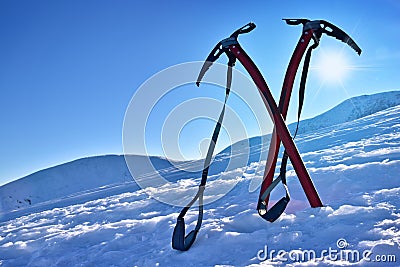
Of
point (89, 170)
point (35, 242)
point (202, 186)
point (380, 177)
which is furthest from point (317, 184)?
point (89, 170)

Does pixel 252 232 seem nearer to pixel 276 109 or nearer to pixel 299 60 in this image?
pixel 276 109

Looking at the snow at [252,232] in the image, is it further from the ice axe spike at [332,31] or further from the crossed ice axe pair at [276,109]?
the ice axe spike at [332,31]

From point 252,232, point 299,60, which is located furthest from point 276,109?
point 252,232

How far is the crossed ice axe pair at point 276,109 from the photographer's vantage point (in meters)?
2.31

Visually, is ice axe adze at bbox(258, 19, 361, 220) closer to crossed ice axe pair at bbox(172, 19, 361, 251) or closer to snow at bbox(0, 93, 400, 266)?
crossed ice axe pair at bbox(172, 19, 361, 251)

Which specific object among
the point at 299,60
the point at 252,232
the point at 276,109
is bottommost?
the point at 252,232

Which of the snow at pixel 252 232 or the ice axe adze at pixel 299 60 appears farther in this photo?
the ice axe adze at pixel 299 60

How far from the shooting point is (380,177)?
3.10 m

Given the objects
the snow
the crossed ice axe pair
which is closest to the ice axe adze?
the crossed ice axe pair

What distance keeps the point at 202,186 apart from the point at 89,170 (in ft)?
115

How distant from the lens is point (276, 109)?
2.36 meters

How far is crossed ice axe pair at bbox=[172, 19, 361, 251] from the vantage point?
7.58ft

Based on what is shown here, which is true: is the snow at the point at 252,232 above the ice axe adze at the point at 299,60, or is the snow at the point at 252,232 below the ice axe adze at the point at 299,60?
below

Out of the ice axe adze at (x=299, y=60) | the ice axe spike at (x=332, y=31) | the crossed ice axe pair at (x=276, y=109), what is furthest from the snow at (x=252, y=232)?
the ice axe spike at (x=332, y=31)
